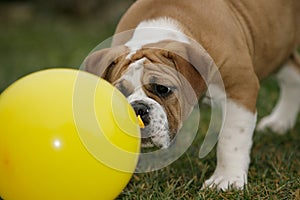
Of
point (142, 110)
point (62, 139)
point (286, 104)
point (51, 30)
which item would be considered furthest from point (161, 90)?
point (51, 30)

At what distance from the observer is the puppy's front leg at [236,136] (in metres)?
3.03

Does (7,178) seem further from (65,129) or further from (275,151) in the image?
(275,151)

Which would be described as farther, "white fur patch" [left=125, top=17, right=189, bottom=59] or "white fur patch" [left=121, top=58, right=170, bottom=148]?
"white fur patch" [left=125, top=17, right=189, bottom=59]

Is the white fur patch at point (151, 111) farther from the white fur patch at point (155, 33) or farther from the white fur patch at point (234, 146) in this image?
the white fur patch at point (234, 146)

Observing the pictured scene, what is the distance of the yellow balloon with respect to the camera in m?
2.34

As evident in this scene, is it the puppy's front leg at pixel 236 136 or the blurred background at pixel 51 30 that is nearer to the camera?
the puppy's front leg at pixel 236 136

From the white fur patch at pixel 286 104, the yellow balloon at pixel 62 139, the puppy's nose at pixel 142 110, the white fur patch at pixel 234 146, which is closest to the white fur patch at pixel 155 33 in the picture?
the puppy's nose at pixel 142 110

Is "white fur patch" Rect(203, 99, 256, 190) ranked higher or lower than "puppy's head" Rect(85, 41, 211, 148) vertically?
lower

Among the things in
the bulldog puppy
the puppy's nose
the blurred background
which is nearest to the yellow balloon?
the puppy's nose

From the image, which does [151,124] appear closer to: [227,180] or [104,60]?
[104,60]

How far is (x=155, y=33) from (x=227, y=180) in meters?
0.82

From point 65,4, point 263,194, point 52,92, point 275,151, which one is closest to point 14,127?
point 52,92

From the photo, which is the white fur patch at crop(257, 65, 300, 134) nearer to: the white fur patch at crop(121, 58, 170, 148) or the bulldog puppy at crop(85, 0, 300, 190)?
the bulldog puppy at crop(85, 0, 300, 190)

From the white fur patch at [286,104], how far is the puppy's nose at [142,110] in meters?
1.54
